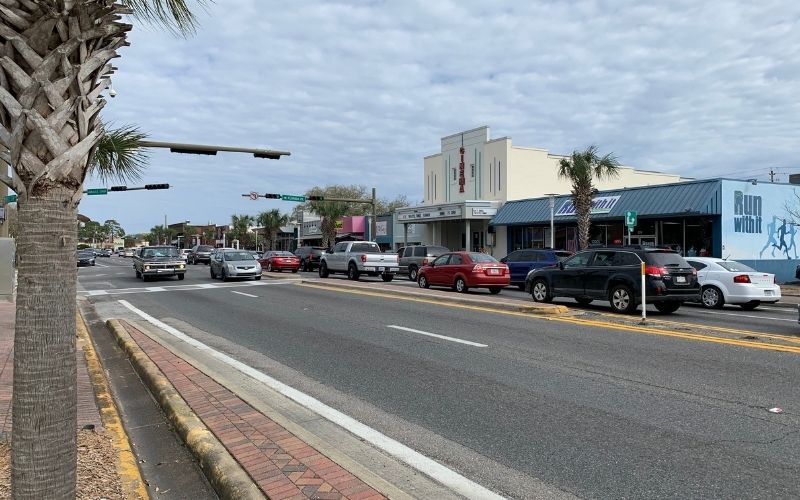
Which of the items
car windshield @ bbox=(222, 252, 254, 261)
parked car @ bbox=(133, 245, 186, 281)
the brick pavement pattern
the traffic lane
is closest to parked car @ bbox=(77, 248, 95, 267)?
parked car @ bbox=(133, 245, 186, 281)

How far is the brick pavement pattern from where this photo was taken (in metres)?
3.91

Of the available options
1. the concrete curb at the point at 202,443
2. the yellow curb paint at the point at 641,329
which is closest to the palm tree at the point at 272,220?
the yellow curb paint at the point at 641,329

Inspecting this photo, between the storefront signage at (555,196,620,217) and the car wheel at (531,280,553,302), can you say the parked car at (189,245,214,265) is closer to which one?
the storefront signage at (555,196,620,217)

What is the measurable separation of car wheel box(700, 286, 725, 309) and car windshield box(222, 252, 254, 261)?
65.6 feet

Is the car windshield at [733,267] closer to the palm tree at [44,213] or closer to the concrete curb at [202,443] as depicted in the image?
the concrete curb at [202,443]

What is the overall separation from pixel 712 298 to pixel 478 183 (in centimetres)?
2624

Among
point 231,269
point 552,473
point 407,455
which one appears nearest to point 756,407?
point 552,473

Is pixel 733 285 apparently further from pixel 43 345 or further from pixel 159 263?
pixel 159 263

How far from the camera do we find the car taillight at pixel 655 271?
14.5 metres

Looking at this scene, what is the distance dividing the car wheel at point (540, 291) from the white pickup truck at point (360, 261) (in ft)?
34.9

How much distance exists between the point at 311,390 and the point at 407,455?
96.7 inches

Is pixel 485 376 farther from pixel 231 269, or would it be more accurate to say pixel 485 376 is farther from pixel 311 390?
pixel 231 269

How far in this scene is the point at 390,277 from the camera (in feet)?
92.4

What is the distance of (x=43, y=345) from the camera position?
2.95 meters
